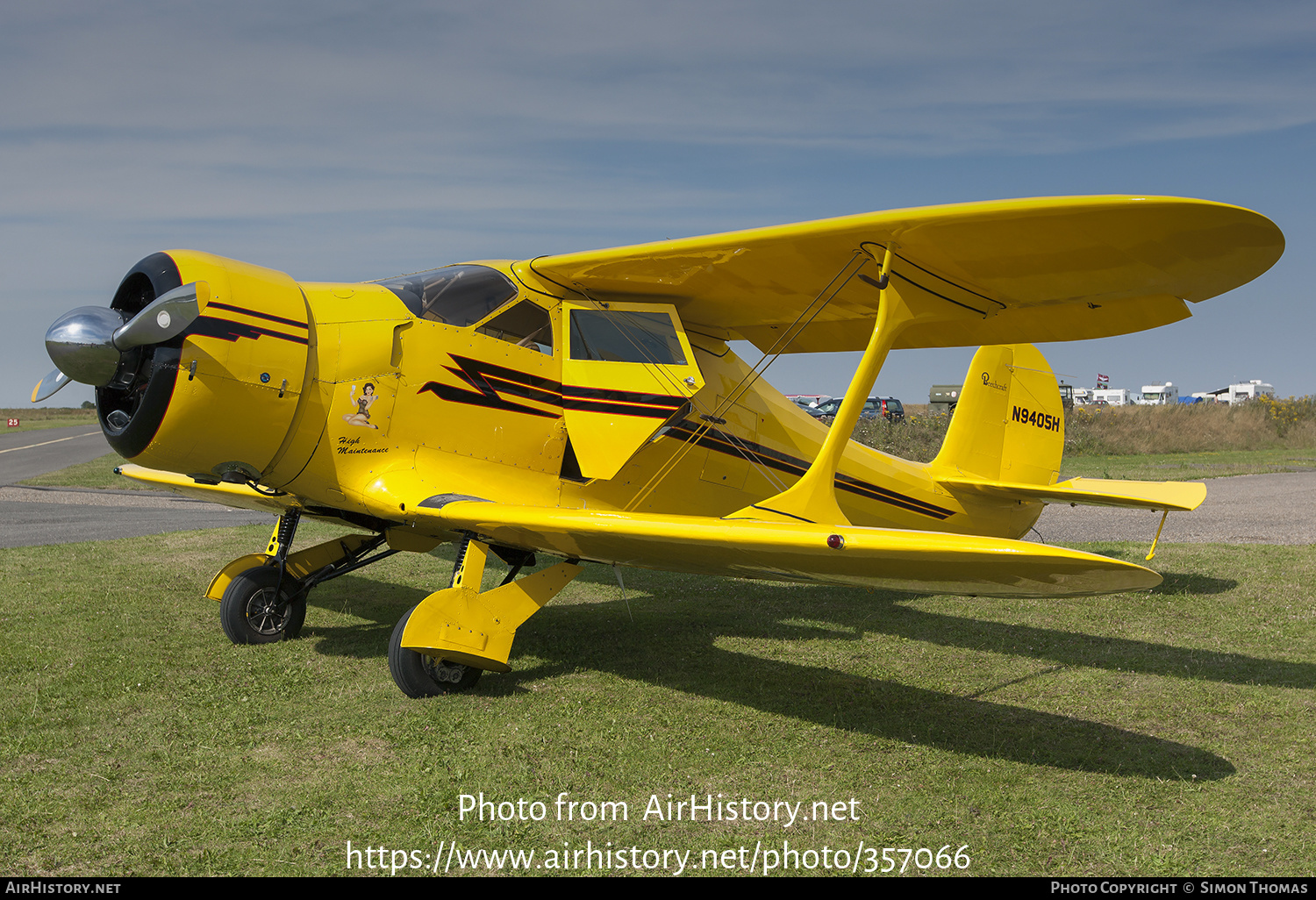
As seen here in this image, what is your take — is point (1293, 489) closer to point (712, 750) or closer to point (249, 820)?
point (712, 750)

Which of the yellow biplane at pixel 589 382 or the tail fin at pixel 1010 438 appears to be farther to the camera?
the tail fin at pixel 1010 438

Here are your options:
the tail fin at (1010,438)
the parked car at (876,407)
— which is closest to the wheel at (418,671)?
the tail fin at (1010,438)

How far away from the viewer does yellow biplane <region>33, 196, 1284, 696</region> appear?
13.9ft

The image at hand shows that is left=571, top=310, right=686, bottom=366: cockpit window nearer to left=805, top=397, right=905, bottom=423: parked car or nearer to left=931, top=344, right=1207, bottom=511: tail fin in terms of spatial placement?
left=931, top=344, right=1207, bottom=511: tail fin

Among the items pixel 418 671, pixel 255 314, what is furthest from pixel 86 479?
pixel 418 671

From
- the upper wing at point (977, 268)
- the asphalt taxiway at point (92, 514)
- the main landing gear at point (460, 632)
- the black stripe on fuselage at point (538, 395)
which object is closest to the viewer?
the upper wing at point (977, 268)

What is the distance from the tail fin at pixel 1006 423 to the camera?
821cm

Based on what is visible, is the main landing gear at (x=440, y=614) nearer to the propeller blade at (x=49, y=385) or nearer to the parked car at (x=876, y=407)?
the propeller blade at (x=49, y=385)

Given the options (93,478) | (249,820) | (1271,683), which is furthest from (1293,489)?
(93,478)

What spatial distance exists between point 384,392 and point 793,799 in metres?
3.25

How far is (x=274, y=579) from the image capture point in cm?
660

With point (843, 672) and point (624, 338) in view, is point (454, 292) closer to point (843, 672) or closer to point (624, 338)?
point (624, 338)

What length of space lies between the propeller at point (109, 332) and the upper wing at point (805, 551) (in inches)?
64.8

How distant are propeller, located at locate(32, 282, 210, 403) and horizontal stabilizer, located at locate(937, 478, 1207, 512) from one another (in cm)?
618
